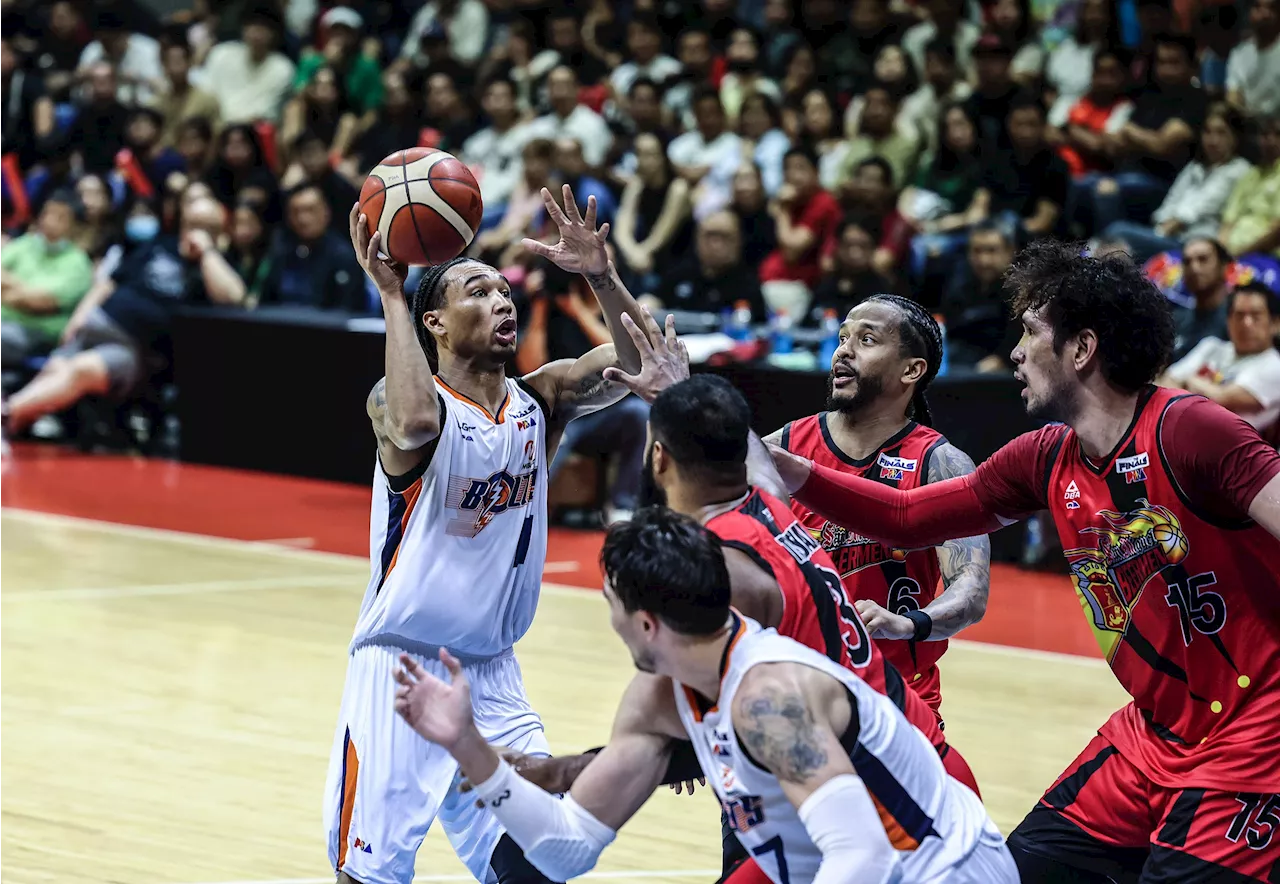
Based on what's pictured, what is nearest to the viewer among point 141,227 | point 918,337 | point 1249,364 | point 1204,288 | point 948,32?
point 918,337

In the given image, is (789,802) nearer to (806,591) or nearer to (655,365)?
(806,591)

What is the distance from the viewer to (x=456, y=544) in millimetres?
5203

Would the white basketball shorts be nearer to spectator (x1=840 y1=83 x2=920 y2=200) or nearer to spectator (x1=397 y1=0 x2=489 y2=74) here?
spectator (x1=840 y1=83 x2=920 y2=200)

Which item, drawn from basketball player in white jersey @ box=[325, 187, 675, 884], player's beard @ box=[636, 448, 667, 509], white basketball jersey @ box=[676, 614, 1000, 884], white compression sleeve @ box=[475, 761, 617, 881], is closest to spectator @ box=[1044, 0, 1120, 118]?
basketball player in white jersey @ box=[325, 187, 675, 884]

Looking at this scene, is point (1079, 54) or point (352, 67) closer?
point (1079, 54)

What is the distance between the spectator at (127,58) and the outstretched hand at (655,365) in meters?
16.1

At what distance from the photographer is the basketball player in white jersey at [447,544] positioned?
4.98 metres

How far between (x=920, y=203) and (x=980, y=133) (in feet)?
2.05

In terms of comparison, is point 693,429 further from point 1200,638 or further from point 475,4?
point 475,4

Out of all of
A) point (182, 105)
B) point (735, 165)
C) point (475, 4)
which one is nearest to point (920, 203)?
point (735, 165)

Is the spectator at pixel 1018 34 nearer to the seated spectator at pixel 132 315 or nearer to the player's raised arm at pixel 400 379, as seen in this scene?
the seated spectator at pixel 132 315

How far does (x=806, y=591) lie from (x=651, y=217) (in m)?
10.7

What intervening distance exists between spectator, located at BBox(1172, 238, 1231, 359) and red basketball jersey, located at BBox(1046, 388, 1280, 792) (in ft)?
22.3

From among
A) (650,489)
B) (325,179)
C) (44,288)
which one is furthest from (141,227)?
(650,489)
